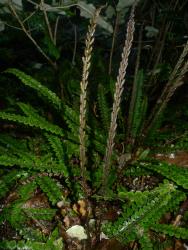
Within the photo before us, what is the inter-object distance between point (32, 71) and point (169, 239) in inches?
99.7

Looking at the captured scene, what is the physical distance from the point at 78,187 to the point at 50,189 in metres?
0.17

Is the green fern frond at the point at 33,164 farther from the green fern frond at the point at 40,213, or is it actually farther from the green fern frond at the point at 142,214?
the green fern frond at the point at 142,214

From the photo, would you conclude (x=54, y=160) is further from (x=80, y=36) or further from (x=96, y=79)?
(x=80, y=36)

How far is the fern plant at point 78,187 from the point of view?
1.80 m

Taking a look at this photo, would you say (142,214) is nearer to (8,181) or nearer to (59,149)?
(59,149)

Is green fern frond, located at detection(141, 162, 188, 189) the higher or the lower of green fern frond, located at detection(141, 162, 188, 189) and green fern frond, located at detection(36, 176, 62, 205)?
the higher

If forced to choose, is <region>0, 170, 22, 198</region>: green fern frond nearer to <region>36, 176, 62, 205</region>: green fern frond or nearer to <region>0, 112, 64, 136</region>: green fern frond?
<region>36, 176, 62, 205</region>: green fern frond

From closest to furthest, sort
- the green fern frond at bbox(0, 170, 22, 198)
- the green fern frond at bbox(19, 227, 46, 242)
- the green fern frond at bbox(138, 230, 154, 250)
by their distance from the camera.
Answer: the green fern frond at bbox(138, 230, 154, 250) < the green fern frond at bbox(19, 227, 46, 242) < the green fern frond at bbox(0, 170, 22, 198)

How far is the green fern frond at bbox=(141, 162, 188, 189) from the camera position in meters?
1.90

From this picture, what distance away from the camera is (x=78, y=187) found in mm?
2121

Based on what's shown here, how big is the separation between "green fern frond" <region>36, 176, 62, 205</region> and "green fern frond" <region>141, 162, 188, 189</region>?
21.5 inches

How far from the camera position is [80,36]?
3572 millimetres

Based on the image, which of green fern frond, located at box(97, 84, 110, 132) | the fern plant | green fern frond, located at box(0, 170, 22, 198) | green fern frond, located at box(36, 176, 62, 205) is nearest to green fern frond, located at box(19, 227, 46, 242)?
the fern plant

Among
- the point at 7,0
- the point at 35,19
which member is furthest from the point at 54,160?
the point at 35,19
